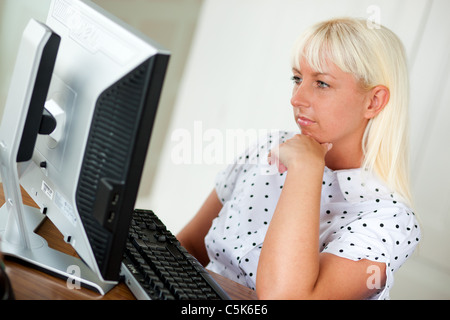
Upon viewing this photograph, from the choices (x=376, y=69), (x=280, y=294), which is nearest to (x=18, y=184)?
(x=280, y=294)

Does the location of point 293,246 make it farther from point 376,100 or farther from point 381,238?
point 376,100

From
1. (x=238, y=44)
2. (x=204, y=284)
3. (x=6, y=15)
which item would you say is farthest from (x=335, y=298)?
(x=238, y=44)

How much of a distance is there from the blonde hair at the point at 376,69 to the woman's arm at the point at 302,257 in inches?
9.3

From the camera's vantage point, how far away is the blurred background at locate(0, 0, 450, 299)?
2.27 metres

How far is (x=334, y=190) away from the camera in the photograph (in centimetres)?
152

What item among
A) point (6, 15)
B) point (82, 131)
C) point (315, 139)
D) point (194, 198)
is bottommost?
point (194, 198)

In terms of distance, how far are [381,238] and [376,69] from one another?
16.0 inches

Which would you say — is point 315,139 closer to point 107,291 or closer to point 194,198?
point 107,291

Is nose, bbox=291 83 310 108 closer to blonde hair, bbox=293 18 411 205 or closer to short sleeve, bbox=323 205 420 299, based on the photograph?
blonde hair, bbox=293 18 411 205

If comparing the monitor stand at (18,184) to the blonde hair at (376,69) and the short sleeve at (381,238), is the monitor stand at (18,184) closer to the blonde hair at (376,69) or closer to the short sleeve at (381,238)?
the short sleeve at (381,238)

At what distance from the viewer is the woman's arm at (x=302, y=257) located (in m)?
1.20

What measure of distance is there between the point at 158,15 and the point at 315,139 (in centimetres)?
171

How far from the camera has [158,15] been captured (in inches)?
116

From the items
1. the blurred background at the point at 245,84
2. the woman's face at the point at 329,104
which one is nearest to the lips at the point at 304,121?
the woman's face at the point at 329,104
